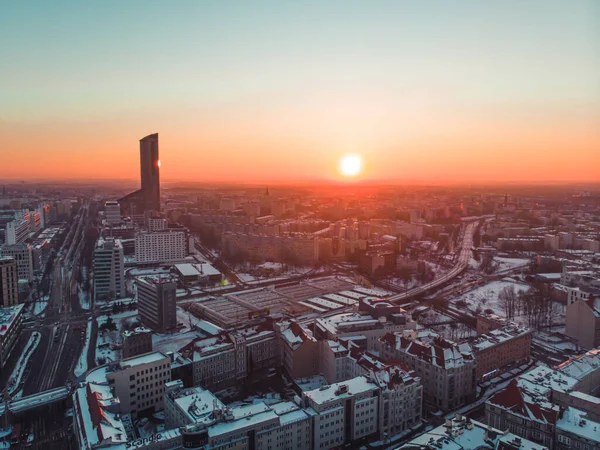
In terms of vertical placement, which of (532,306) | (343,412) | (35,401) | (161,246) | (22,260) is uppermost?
(22,260)

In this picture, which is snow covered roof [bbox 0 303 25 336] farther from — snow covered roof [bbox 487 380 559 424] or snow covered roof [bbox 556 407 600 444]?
snow covered roof [bbox 556 407 600 444]

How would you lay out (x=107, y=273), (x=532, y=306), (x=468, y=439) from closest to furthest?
(x=468, y=439)
(x=532, y=306)
(x=107, y=273)

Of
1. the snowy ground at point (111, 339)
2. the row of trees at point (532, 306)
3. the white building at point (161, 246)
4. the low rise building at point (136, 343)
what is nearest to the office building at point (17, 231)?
the white building at point (161, 246)

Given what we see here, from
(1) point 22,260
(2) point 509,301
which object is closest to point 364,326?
(2) point 509,301

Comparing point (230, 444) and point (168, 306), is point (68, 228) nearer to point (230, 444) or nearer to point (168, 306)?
point (168, 306)

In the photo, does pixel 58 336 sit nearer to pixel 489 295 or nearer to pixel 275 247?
pixel 275 247

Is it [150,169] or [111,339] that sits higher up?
[150,169]

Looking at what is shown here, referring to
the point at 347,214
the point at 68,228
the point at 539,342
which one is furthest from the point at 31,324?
the point at 347,214
